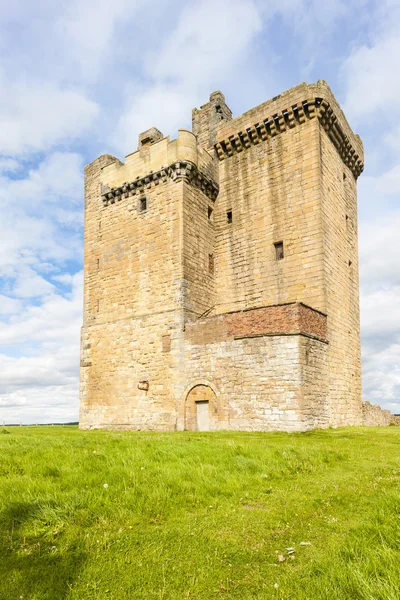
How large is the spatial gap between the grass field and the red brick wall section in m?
8.18

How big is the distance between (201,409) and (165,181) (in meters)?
11.0

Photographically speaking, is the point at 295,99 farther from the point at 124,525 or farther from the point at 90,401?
the point at 124,525

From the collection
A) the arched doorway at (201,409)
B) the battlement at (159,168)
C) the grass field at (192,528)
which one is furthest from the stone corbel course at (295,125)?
the grass field at (192,528)

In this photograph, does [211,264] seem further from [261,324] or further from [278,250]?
[261,324]

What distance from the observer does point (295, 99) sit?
20.2m

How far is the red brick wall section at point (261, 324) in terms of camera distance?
15875 mm

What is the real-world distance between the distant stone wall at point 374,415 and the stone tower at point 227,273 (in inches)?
39.2

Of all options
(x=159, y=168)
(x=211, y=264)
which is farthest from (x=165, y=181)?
(x=211, y=264)

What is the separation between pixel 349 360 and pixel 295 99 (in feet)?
41.4

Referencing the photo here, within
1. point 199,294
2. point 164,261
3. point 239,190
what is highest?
point 239,190

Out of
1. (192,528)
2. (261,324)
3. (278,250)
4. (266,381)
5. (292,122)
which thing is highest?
(292,122)

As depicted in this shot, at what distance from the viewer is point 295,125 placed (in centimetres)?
2055

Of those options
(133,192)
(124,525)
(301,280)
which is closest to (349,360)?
(301,280)

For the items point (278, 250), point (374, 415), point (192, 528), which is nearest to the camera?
point (192, 528)
